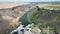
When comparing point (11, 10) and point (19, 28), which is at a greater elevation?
point (11, 10)

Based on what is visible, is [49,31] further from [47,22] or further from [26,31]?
[26,31]

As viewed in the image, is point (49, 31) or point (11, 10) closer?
point (49, 31)

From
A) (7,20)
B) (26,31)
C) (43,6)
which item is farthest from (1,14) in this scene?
(43,6)

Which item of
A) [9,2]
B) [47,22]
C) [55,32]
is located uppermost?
[9,2]

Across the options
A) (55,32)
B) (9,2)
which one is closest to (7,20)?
(9,2)

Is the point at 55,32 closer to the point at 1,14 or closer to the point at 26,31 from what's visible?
the point at 26,31

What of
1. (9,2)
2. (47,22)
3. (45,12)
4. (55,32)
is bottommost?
(55,32)
